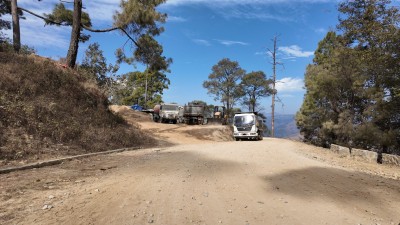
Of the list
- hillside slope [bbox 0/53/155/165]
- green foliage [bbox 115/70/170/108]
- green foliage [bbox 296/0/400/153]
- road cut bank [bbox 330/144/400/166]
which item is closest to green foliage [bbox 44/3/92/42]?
hillside slope [bbox 0/53/155/165]

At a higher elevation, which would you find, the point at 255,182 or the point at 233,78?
the point at 233,78

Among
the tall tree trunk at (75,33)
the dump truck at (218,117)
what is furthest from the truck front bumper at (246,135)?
the tall tree trunk at (75,33)

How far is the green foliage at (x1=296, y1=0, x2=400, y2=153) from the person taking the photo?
529 inches

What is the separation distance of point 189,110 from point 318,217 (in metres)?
35.2

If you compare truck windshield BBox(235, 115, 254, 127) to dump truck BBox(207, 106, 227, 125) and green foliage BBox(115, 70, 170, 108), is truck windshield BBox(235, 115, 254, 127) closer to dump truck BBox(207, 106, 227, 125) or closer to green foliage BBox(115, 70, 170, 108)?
dump truck BBox(207, 106, 227, 125)

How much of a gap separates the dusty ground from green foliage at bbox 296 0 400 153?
702 cm

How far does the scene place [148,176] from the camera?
841 cm

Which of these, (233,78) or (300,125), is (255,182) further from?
(233,78)

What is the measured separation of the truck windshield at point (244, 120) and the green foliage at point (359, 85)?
8867 millimetres

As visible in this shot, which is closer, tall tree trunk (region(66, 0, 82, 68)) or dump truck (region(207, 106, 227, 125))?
tall tree trunk (region(66, 0, 82, 68))

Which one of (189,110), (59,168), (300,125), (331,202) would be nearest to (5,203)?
(59,168)

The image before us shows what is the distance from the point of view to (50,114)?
13.8 m

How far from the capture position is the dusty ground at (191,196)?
17.6ft

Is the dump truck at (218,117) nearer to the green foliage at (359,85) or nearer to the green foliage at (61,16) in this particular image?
the green foliage at (359,85)
